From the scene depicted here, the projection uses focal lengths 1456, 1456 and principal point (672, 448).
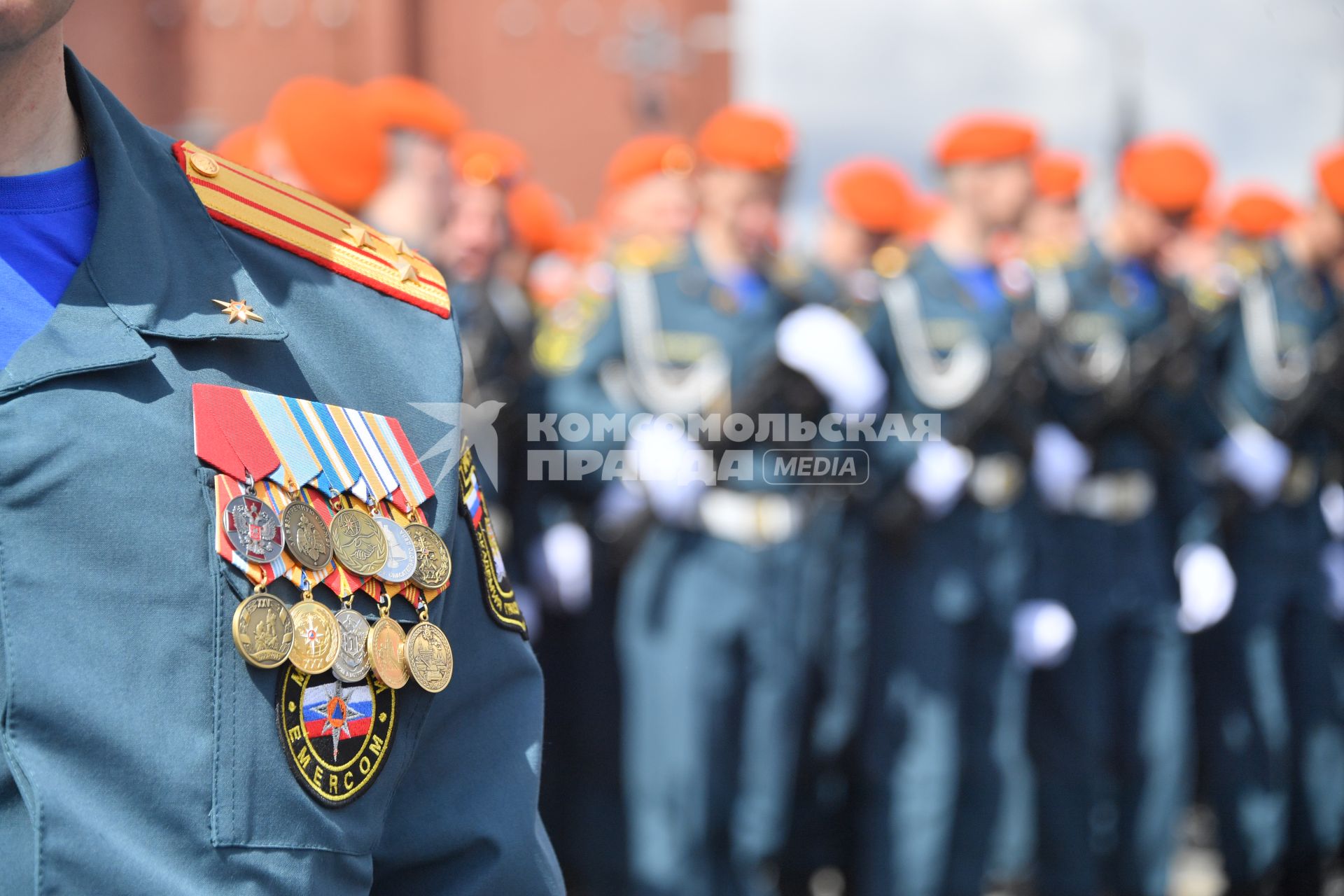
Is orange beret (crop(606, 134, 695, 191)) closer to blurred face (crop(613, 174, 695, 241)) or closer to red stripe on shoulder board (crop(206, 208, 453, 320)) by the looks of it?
blurred face (crop(613, 174, 695, 241))

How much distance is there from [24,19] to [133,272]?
17 centimetres

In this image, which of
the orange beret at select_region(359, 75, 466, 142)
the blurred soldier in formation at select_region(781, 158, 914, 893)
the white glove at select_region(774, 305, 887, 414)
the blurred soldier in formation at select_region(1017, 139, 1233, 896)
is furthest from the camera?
the blurred soldier in formation at select_region(1017, 139, 1233, 896)

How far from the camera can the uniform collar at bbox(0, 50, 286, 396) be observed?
0.92m

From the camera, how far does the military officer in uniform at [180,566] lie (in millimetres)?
877

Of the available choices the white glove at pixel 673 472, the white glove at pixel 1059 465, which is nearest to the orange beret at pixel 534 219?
the white glove at pixel 673 472

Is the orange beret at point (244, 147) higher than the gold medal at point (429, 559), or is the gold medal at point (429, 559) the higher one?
the orange beret at point (244, 147)

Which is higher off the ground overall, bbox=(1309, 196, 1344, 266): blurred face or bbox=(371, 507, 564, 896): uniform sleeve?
bbox=(1309, 196, 1344, 266): blurred face

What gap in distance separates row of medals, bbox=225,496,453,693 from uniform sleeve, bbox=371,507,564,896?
0.11 ft

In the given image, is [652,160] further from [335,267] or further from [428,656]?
[428,656]

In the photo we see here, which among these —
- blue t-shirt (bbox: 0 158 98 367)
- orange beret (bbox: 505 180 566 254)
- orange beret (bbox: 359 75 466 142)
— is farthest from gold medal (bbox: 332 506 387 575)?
orange beret (bbox: 505 180 566 254)

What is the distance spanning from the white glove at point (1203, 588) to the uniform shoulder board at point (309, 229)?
11.9 feet

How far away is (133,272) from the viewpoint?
99 centimetres

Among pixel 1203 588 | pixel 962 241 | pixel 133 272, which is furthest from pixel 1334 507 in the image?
pixel 133 272

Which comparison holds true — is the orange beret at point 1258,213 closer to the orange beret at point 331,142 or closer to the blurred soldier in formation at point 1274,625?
the blurred soldier in formation at point 1274,625
